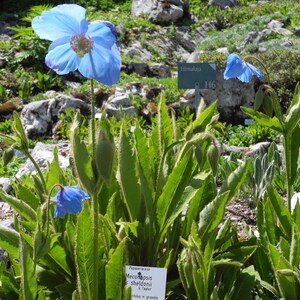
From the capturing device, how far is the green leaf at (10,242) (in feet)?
5.52

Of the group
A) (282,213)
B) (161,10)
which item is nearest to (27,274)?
(282,213)

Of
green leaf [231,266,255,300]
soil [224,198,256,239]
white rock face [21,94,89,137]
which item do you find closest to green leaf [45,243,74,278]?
green leaf [231,266,255,300]

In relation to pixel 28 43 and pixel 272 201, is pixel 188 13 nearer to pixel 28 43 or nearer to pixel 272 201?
pixel 28 43

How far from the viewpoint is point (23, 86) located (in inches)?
274

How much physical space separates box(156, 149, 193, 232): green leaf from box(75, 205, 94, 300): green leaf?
35 cm

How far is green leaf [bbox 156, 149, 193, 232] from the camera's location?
1.67 m

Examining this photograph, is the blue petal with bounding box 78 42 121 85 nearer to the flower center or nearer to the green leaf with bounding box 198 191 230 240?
the flower center

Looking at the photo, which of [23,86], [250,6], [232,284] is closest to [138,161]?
[232,284]

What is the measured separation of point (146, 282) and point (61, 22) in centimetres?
72

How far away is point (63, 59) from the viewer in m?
1.24

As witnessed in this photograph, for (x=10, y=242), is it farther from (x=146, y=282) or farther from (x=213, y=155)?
(x=213, y=155)

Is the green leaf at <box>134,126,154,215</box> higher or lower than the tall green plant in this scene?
lower

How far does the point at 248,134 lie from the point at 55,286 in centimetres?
345

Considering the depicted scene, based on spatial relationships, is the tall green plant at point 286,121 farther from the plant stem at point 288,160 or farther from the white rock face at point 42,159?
the white rock face at point 42,159
